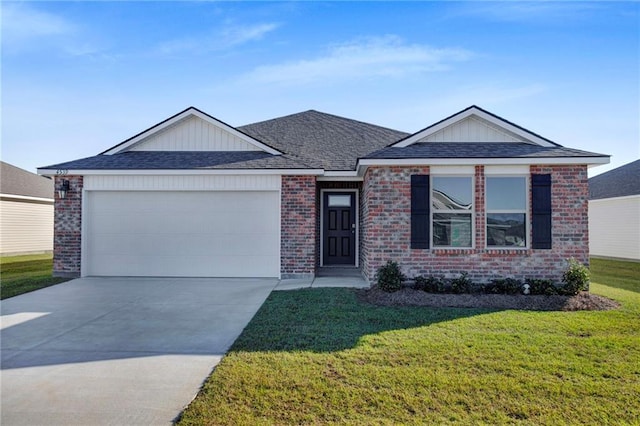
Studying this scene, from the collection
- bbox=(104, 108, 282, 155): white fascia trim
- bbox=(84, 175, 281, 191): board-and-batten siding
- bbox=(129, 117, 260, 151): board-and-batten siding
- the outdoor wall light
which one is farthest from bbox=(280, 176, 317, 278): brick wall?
the outdoor wall light

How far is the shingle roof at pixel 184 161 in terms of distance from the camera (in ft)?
32.2

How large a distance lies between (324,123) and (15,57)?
9.75 m

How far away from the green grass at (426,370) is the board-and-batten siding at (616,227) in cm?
1358

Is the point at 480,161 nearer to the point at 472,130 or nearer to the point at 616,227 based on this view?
the point at 472,130

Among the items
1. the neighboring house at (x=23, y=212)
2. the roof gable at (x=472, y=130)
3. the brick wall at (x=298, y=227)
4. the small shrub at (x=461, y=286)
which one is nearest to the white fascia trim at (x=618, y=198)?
the roof gable at (x=472, y=130)

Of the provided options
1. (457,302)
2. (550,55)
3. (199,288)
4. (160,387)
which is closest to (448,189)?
(457,302)

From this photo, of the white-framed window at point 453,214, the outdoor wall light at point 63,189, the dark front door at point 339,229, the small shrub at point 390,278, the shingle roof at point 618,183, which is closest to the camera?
the small shrub at point 390,278

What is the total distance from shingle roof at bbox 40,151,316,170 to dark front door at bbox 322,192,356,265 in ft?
7.62

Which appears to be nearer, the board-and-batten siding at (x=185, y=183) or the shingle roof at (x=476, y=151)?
the shingle roof at (x=476, y=151)

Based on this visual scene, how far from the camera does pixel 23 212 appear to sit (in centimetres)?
1806

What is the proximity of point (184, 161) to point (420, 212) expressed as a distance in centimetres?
651

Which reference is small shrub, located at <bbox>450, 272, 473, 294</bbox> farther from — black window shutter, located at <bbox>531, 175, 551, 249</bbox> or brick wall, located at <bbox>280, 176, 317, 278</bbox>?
brick wall, located at <bbox>280, 176, 317, 278</bbox>

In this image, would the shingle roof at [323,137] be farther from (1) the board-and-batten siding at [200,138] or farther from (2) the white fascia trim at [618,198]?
(2) the white fascia trim at [618,198]

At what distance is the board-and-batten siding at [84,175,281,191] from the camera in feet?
32.3
